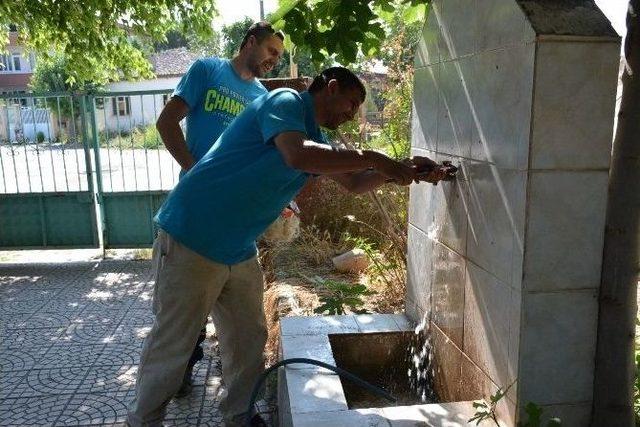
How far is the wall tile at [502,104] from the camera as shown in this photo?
1692mm

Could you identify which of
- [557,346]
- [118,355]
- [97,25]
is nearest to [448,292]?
[557,346]

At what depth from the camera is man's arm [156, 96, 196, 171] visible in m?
3.31

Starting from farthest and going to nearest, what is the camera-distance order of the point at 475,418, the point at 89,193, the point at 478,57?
the point at 89,193 < the point at 478,57 < the point at 475,418

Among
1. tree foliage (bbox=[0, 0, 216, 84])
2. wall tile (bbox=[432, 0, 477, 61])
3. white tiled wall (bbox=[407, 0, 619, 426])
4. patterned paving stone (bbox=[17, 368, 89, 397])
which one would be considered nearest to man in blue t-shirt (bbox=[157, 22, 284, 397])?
wall tile (bbox=[432, 0, 477, 61])

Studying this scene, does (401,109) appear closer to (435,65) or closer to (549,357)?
(435,65)

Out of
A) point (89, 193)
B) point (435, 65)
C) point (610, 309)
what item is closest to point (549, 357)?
point (610, 309)

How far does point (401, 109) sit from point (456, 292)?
11.5 ft

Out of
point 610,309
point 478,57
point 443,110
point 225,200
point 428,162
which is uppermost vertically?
point 478,57

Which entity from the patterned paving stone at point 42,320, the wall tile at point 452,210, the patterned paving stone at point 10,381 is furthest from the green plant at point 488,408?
the patterned paving stone at point 42,320

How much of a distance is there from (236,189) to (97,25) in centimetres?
628

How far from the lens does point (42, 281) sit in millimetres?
6359

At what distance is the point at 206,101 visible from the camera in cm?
337

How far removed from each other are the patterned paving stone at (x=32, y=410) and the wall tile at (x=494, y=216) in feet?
8.80

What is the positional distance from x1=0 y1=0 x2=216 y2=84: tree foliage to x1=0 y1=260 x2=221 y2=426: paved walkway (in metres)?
3.19
